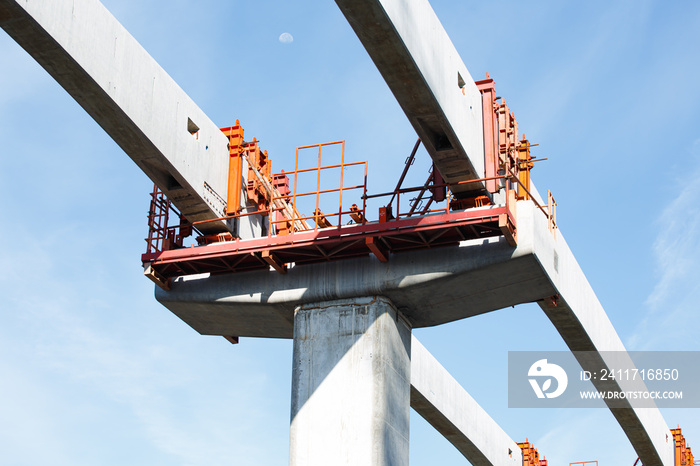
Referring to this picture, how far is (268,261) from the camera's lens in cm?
2081

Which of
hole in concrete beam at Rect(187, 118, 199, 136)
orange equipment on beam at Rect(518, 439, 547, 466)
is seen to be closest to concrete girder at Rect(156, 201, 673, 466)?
hole in concrete beam at Rect(187, 118, 199, 136)

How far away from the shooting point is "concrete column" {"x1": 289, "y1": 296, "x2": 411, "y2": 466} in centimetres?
1948

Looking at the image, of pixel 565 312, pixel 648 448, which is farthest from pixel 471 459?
pixel 565 312

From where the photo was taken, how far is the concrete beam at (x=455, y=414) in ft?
87.7

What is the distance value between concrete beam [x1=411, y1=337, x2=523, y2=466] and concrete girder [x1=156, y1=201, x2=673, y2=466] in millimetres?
4348

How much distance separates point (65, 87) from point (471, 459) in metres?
17.7

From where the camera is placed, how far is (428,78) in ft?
58.3

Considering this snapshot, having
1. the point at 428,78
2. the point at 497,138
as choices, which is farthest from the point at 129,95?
the point at 497,138

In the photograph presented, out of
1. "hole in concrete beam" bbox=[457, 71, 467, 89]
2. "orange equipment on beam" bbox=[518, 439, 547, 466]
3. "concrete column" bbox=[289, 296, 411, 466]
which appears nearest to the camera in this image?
"concrete column" bbox=[289, 296, 411, 466]

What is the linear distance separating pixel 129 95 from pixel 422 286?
618cm

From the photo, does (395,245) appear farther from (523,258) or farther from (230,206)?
(230,206)

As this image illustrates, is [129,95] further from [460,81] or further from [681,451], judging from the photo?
[681,451]

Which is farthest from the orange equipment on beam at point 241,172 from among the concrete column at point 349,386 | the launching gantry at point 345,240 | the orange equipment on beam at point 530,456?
the orange equipment on beam at point 530,456

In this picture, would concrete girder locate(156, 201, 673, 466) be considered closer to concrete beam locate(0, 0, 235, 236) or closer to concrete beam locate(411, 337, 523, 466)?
concrete beam locate(0, 0, 235, 236)
